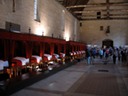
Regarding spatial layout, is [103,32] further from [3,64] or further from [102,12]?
[3,64]

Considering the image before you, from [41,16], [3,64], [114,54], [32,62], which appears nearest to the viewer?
[3,64]

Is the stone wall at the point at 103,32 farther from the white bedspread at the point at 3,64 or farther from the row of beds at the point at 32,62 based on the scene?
the white bedspread at the point at 3,64

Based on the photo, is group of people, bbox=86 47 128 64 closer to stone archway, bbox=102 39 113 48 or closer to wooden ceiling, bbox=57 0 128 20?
stone archway, bbox=102 39 113 48

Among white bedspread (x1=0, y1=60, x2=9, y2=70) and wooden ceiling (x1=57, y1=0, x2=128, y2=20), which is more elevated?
wooden ceiling (x1=57, y1=0, x2=128, y2=20)

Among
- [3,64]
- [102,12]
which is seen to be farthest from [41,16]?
[102,12]

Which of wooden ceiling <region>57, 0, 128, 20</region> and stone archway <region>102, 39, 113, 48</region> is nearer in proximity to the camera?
wooden ceiling <region>57, 0, 128, 20</region>

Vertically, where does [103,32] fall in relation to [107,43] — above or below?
above

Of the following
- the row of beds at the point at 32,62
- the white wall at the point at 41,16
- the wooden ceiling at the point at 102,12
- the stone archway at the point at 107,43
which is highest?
the wooden ceiling at the point at 102,12

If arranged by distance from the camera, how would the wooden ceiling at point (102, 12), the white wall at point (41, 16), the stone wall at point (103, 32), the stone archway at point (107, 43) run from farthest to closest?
1. the stone archway at point (107, 43)
2. the stone wall at point (103, 32)
3. the wooden ceiling at point (102, 12)
4. the white wall at point (41, 16)

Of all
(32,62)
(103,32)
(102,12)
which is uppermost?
(102,12)

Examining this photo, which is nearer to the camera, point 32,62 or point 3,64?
point 3,64

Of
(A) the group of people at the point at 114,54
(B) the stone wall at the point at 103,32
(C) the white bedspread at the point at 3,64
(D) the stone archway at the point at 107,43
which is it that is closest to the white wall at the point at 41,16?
(C) the white bedspread at the point at 3,64

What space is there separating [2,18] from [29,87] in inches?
159

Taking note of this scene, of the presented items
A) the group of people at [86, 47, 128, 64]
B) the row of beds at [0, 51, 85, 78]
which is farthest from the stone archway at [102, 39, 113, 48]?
the row of beds at [0, 51, 85, 78]
